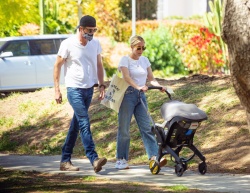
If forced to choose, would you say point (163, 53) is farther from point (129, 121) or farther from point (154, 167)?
point (154, 167)

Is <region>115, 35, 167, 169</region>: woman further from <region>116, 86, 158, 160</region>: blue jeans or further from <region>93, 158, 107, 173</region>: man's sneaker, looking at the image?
<region>93, 158, 107, 173</region>: man's sneaker

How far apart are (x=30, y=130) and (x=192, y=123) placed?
21.0 ft

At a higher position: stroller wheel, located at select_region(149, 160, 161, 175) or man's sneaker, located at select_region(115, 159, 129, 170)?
stroller wheel, located at select_region(149, 160, 161, 175)

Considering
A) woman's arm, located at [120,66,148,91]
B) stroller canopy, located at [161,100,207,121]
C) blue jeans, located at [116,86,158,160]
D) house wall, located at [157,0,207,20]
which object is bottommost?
house wall, located at [157,0,207,20]

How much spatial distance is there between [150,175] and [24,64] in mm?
12906

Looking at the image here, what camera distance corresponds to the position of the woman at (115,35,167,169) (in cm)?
1130

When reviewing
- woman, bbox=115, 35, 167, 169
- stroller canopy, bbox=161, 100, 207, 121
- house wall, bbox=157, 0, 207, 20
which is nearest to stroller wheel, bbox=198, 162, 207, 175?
woman, bbox=115, 35, 167, 169

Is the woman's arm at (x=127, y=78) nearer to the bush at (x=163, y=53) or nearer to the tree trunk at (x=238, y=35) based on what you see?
the tree trunk at (x=238, y=35)

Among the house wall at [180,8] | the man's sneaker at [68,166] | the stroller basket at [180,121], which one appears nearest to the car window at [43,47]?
the man's sneaker at [68,166]

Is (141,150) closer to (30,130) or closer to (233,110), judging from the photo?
(233,110)

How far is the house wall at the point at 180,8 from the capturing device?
1586 inches

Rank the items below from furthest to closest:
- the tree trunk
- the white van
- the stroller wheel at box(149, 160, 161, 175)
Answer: the white van < the stroller wheel at box(149, 160, 161, 175) < the tree trunk

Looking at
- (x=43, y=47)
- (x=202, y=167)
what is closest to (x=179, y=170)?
(x=202, y=167)

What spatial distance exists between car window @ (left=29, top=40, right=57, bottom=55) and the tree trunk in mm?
16489
